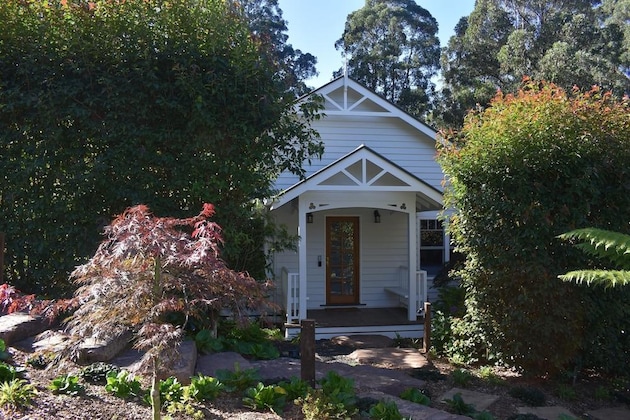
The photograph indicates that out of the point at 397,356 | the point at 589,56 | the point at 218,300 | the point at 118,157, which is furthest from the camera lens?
the point at 589,56

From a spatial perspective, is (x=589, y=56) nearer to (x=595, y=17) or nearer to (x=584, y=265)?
(x=595, y=17)

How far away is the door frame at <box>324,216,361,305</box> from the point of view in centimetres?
1180

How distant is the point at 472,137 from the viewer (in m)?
7.05

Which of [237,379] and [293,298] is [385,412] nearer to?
[237,379]

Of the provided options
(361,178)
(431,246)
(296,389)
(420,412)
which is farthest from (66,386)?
(431,246)

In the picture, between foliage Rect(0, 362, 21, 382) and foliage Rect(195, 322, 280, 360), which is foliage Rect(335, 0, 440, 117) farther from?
foliage Rect(0, 362, 21, 382)

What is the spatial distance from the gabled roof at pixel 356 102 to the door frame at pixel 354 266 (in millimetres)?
2331

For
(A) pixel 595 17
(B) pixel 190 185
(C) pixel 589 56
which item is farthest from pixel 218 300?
(A) pixel 595 17

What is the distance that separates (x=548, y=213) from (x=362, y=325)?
445 cm

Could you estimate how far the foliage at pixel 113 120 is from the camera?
680cm

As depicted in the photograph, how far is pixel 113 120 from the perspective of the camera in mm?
6902

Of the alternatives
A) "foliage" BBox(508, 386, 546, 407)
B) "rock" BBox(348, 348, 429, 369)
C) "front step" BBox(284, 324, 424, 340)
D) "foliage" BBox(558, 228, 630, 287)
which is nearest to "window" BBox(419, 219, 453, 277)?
"front step" BBox(284, 324, 424, 340)

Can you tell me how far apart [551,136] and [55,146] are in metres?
6.18

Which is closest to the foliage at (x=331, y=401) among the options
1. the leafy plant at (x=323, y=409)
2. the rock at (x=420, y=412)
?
the leafy plant at (x=323, y=409)
